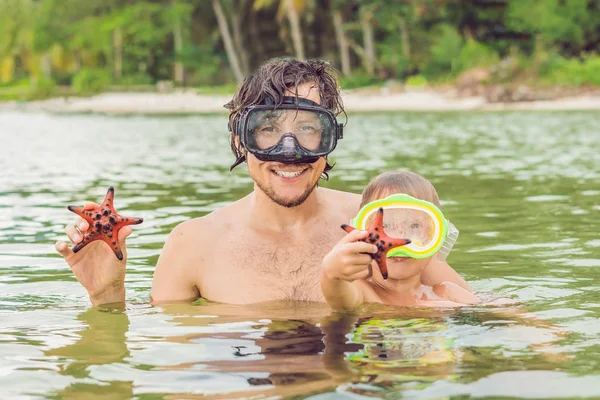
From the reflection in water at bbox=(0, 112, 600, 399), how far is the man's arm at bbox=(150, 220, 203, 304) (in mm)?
106

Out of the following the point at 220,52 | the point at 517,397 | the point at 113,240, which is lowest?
the point at 517,397

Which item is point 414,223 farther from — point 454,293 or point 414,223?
point 454,293

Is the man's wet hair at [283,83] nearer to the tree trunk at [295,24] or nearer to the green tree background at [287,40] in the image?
the green tree background at [287,40]

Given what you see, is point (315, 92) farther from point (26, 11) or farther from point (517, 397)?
point (26, 11)

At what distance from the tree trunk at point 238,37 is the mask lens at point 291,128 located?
39.1 meters

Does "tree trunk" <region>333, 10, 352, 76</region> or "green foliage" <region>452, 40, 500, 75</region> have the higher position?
"tree trunk" <region>333, 10, 352, 76</region>

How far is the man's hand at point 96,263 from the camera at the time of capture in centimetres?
430

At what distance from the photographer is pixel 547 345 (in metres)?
4.23

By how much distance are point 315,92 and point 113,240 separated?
39.5 inches

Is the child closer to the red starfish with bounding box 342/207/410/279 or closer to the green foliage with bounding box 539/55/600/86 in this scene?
the red starfish with bounding box 342/207/410/279

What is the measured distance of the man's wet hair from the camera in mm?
4496

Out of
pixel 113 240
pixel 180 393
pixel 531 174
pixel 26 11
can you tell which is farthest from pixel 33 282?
pixel 26 11

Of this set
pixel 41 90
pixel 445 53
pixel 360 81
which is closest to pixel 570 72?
pixel 445 53

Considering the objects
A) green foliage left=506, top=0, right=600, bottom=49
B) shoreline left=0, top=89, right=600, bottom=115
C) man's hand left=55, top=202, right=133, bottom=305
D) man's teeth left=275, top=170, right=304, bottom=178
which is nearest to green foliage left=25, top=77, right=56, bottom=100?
shoreline left=0, top=89, right=600, bottom=115
